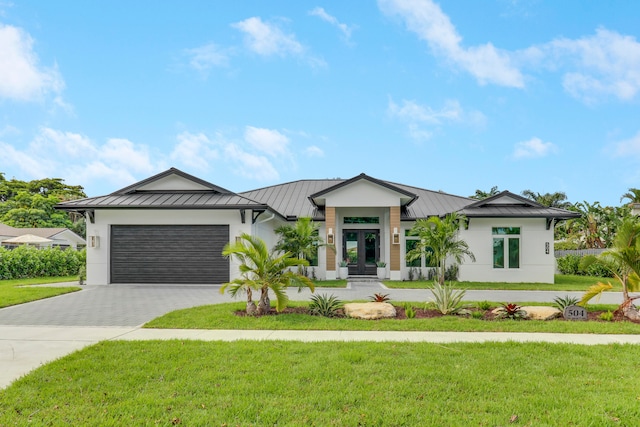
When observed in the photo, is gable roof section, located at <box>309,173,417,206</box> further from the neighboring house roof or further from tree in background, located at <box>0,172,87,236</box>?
tree in background, located at <box>0,172,87,236</box>

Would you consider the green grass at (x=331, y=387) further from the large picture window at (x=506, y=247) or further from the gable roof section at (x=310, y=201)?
the gable roof section at (x=310, y=201)

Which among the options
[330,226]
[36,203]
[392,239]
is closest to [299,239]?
[330,226]

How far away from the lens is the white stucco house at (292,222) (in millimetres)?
16641

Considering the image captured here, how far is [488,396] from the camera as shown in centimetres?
427

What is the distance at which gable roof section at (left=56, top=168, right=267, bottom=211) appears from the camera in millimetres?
16156

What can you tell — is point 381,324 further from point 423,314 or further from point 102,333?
point 102,333

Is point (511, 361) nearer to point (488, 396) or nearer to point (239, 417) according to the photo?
point (488, 396)

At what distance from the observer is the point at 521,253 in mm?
18766

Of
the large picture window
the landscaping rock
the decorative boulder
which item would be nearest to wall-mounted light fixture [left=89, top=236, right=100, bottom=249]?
the decorative boulder

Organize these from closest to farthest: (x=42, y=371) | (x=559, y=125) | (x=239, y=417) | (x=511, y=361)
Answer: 1. (x=239, y=417)
2. (x=42, y=371)
3. (x=511, y=361)
4. (x=559, y=125)

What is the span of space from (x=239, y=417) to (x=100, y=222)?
51.4ft

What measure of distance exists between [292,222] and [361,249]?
395 centimetres

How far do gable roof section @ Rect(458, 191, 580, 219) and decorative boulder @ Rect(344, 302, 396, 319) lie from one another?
11.1 m

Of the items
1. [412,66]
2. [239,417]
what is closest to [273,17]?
[412,66]
